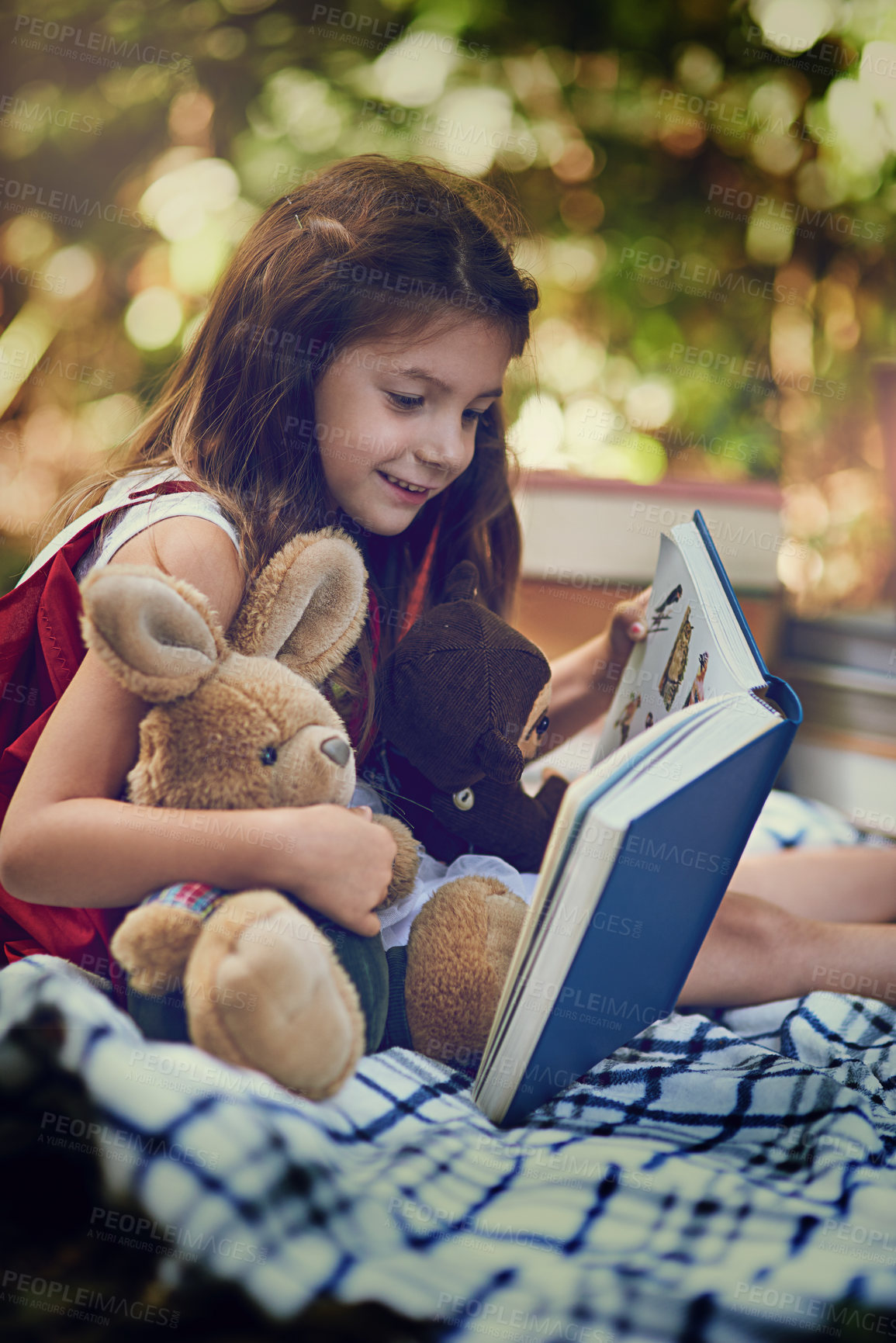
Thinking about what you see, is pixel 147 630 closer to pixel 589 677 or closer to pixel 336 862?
pixel 336 862

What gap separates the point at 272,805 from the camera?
44cm

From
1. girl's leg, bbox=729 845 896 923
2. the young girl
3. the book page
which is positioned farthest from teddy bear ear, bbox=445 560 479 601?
girl's leg, bbox=729 845 896 923

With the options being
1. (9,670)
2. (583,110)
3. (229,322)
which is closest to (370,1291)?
(9,670)

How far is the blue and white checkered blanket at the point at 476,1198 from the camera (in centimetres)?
35

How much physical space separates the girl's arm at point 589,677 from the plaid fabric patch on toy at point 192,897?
15.8 inches

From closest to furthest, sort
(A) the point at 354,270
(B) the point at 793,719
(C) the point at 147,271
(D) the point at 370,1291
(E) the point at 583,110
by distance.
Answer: (D) the point at 370,1291, (B) the point at 793,719, (A) the point at 354,270, (C) the point at 147,271, (E) the point at 583,110

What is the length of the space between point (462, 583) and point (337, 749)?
0.77ft

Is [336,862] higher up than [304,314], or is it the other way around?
[304,314]

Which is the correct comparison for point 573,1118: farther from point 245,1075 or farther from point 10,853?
point 10,853

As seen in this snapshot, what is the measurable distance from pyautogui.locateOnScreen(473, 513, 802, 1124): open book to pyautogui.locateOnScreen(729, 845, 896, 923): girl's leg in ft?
1.01

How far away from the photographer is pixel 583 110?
1159 millimetres

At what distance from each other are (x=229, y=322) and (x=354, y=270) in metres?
0.10

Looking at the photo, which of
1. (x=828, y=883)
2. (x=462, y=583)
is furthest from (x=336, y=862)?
(x=828, y=883)

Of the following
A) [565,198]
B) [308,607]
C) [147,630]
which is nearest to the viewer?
[147,630]
